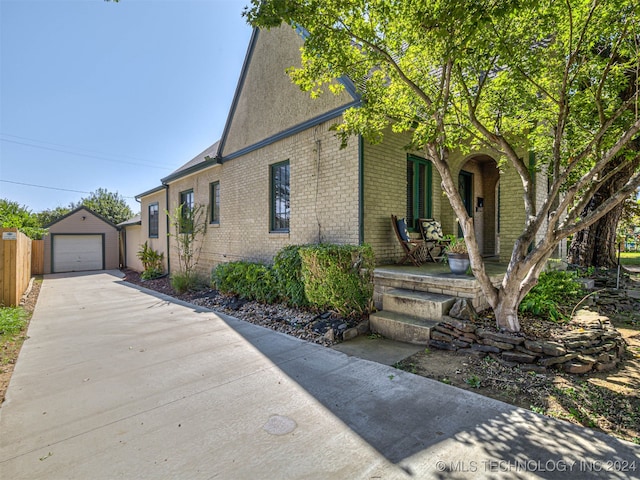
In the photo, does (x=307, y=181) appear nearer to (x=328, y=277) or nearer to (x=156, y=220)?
(x=328, y=277)

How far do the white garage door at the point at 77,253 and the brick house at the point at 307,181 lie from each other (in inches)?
498

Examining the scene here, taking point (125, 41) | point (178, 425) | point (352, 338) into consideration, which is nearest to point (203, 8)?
point (125, 41)

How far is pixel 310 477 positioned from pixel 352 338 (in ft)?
9.77

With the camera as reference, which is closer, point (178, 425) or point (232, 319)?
point (178, 425)

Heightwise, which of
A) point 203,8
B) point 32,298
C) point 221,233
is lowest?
point 32,298

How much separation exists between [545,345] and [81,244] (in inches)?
927

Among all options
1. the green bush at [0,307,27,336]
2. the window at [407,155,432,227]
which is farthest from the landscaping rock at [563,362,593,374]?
the green bush at [0,307,27,336]

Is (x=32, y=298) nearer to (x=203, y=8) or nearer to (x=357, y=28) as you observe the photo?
(x=203, y=8)

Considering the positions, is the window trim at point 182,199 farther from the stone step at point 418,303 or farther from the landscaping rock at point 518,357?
the landscaping rock at point 518,357

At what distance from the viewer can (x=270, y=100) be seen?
343 inches

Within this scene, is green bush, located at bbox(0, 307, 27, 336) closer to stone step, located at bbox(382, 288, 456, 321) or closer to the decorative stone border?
stone step, located at bbox(382, 288, 456, 321)

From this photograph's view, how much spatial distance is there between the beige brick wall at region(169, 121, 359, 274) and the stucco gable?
339mm

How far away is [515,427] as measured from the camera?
252cm

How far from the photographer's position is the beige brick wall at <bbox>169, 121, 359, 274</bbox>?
21.5ft
